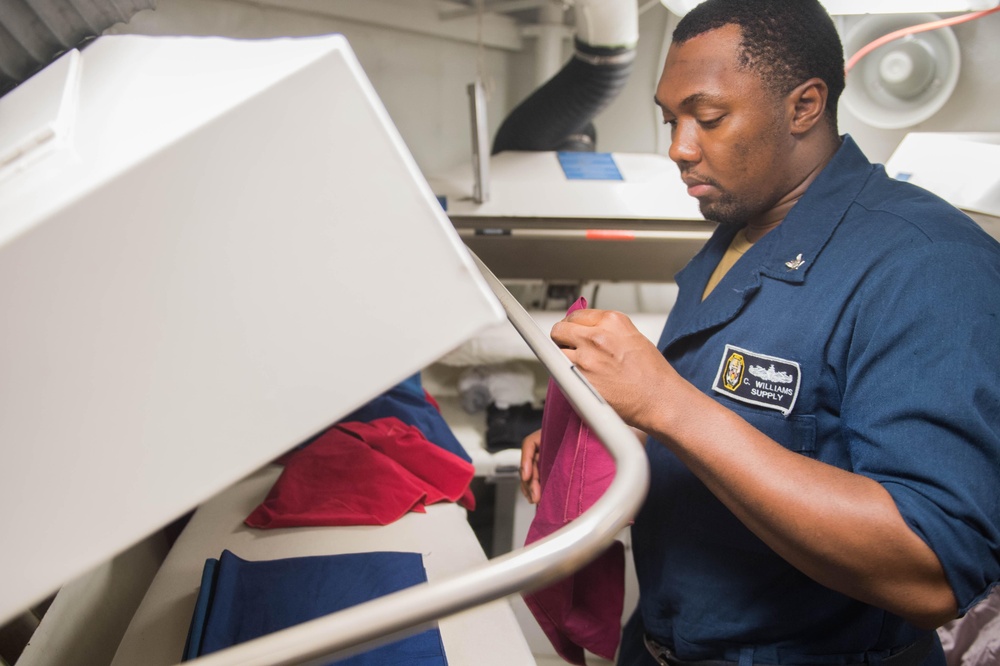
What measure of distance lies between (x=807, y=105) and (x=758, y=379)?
0.43 meters

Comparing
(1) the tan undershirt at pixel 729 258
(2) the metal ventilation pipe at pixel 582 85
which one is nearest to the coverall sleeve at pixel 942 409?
(1) the tan undershirt at pixel 729 258

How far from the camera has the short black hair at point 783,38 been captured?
34.5 inches

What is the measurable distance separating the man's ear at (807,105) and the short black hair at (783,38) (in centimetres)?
2

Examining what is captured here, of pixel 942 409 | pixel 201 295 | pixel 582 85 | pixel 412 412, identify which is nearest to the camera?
pixel 201 295

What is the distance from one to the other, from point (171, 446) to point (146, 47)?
18.4 inches

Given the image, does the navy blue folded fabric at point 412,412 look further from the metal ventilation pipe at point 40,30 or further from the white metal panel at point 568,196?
the metal ventilation pipe at point 40,30

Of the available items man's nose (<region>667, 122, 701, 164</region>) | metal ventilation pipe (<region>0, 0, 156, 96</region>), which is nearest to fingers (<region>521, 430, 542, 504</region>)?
man's nose (<region>667, 122, 701, 164</region>)

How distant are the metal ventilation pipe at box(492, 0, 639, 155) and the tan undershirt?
871mm

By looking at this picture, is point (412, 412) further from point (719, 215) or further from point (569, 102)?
point (569, 102)

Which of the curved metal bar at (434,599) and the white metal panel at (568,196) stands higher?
the curved metal bar at (434,599)

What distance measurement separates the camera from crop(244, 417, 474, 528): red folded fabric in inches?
46.8

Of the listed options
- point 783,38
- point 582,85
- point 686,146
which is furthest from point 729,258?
point 582,85

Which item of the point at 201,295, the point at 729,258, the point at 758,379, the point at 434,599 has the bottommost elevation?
the point at 729,258

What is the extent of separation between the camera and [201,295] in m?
0.41
